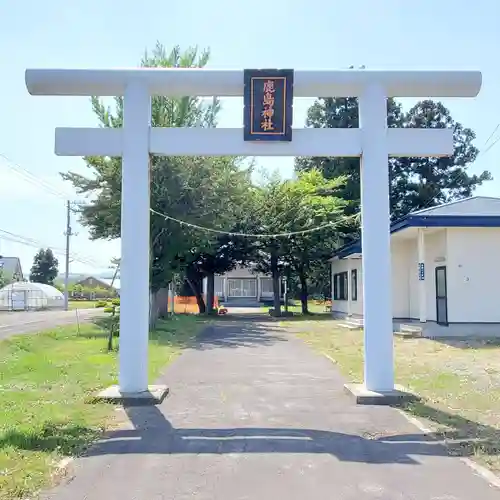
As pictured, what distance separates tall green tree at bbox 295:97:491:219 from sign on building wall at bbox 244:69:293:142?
31.8m

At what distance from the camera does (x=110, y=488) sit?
4.65 m

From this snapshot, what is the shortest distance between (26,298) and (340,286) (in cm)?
2918

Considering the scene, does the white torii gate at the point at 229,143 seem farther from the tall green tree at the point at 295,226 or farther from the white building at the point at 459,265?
the tall green tree at the point at 295,226

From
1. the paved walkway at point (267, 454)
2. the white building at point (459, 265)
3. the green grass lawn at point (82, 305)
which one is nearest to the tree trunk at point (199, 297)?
the green grass lawn at point (82, 305)

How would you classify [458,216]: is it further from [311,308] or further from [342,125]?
[311,308]

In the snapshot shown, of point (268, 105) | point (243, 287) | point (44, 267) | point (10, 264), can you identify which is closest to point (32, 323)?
point (268, 105)

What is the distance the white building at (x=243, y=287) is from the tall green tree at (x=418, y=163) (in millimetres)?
16914

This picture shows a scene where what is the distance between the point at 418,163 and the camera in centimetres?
4169

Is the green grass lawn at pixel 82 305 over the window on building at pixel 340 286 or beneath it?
beneath

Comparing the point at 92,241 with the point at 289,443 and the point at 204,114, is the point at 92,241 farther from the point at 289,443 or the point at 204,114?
the point at 289,443

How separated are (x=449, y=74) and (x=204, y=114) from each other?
46.3 ft

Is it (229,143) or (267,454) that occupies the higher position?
(229,143)

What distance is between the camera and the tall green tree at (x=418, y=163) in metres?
40.7

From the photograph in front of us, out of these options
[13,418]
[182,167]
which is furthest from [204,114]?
[13,418]
